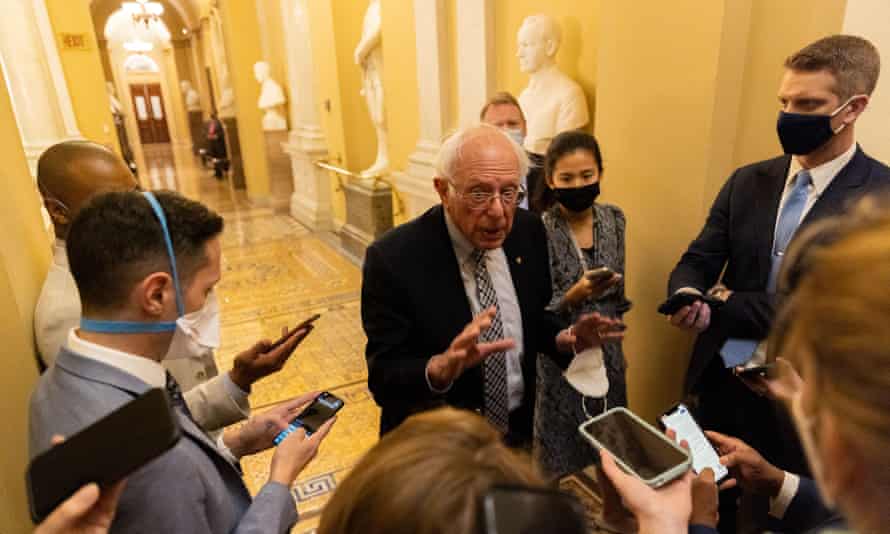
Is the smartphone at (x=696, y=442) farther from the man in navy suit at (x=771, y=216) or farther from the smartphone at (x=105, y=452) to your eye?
the smartphone at (x=105, y=452)

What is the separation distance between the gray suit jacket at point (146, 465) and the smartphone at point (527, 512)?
67 cm

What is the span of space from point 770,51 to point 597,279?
51.0 inches

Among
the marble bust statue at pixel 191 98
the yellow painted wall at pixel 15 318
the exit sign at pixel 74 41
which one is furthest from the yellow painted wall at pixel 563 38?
the marble bust statue at pixel 191 98

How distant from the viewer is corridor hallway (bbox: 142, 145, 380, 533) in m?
3.06

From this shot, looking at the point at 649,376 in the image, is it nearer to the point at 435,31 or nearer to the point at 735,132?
the point at 735,132

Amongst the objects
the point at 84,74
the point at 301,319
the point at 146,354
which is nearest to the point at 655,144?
the point at 146,354

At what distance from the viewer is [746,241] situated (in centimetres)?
197

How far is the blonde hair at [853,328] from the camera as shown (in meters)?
0.58

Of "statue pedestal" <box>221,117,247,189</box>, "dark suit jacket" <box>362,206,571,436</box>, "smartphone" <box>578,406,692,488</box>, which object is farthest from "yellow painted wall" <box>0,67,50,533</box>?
"statue pedestal" <box>221,117,247,189</box>

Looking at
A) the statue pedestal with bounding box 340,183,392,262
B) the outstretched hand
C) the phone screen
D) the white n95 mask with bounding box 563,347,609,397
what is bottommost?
the statue pedestal with bounding box 340,183,392,262

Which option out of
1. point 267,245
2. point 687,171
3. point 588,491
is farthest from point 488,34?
point 267,245

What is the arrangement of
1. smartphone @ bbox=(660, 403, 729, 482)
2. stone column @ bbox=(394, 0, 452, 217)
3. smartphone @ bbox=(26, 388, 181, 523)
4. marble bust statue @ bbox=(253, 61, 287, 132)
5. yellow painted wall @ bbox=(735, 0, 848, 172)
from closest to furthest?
smartphone @ bbox=(26, 388, 181, 523) → smartphone @ bbox=(660, 403, 729, 482) → yellow painted wall @ bbox=(735, 0, 848, 172) → stone column @ bbox=(394, 0, 452, 217) → marble bust statue @ bbox=(253, 61, 287, 132)

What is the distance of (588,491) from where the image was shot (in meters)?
2.64

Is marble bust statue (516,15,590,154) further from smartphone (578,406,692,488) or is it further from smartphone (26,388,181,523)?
smartphone (26,388,181,523)
